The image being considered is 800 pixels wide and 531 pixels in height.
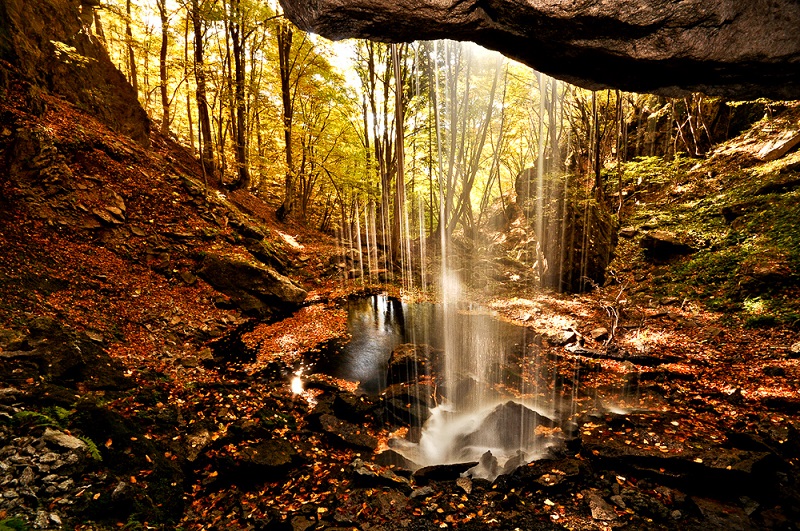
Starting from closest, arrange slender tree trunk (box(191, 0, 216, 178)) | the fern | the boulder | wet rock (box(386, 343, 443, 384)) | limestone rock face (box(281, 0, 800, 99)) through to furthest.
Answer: limestone rock face (box(281, 0, 800, 99)) → the fern → wet rock (box(386, 343, 443, 384)) → the boulder → slender tree trunk (box(191, 0, 216, 178))

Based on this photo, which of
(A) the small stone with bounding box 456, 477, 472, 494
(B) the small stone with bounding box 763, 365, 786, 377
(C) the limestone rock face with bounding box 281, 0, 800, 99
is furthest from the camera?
(B) the small stone with bounding box 763, 365, 786, 377

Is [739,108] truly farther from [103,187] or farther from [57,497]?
[103,187]

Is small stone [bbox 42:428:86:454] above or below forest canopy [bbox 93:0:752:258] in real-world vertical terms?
below

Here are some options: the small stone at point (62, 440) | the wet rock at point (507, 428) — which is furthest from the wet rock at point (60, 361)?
the wet rock at point (507, 428)

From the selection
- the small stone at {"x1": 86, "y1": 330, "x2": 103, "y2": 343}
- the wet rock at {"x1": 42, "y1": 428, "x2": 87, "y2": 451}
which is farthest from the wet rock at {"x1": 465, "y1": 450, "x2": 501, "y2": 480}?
the small stone at {"x1": 86, "y1": 330, "x2": 103, "y2": 343}

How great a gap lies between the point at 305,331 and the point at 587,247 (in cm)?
1474

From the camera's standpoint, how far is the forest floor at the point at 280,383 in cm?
482

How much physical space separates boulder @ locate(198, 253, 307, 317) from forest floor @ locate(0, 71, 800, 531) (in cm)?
56

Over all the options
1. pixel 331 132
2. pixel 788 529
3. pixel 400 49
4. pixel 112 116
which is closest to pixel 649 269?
pixel 788 529

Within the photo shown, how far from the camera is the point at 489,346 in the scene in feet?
42.3

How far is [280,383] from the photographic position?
920 cm

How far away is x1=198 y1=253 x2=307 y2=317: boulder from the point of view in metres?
12.9

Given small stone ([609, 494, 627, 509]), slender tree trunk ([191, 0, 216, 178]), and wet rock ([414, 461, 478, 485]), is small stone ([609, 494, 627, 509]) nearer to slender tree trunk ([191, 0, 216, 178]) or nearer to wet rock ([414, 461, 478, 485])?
wet rock ([414, 461, 478, 485])

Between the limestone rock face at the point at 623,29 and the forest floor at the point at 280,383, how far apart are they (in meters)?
6.08
